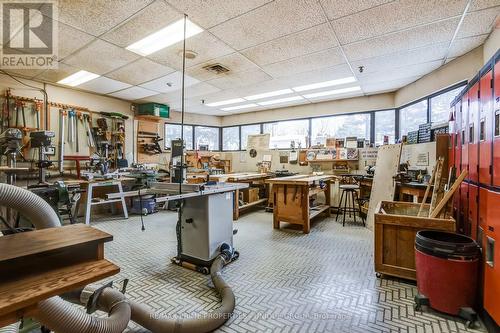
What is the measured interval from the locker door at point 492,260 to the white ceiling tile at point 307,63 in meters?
2.60

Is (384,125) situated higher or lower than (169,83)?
lower

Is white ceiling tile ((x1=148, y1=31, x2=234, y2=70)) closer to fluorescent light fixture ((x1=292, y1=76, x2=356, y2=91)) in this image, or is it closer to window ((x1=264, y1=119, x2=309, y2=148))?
fluorescent light fixture ((x1=292, y1=76, x2=356, y2=91))

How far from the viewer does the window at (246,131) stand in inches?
305

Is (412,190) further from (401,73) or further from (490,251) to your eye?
(401,73)

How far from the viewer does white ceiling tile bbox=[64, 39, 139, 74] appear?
329 cm

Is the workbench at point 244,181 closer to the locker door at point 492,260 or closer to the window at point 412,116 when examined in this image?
the window at point 412,116

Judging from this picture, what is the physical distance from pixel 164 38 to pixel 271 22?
1369mm

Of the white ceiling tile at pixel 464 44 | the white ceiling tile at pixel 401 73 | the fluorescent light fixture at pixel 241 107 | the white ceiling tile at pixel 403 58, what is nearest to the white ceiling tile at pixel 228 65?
the white ceiling tile at pixel 403 58

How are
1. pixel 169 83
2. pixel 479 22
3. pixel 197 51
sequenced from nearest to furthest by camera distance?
pixel 479 22, pixel 197 51, pixel 169 83

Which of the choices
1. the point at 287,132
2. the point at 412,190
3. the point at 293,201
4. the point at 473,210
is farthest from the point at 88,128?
the point at 473,210

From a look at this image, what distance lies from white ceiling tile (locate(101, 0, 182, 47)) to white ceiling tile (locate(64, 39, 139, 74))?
0.77ft

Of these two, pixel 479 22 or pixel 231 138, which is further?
pixel 231 138

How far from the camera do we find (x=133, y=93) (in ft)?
18.0

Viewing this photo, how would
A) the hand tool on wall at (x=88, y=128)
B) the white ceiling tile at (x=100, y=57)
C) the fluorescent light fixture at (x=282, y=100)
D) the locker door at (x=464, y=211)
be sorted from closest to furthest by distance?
the locker door at (x=464, y=211) < the white ceiling tile at (x=100, y=57) < the hand tool on wall at (x=88, y=128) < the fluorescent light fixture at (x=282, y=100)
